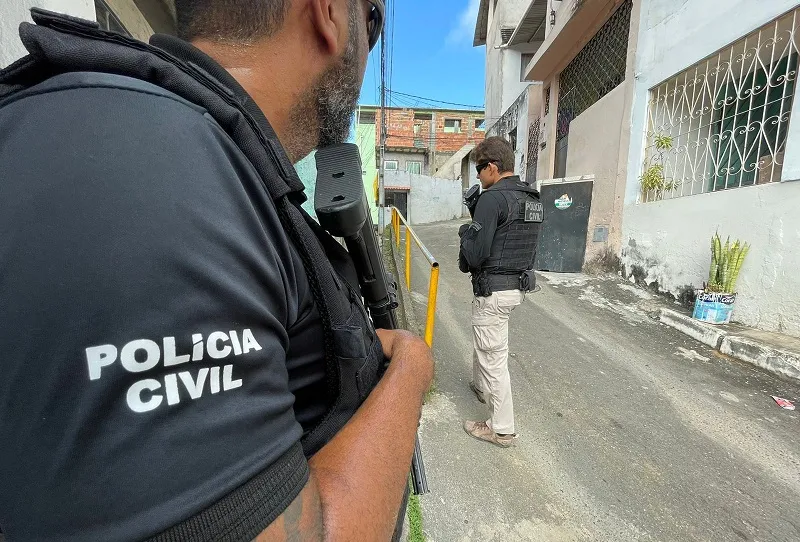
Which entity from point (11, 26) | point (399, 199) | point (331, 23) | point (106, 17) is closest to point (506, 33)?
point (399, 199)

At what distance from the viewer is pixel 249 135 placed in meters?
0.56

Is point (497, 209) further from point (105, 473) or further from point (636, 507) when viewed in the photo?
point (105, 473)

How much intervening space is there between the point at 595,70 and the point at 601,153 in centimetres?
Answer: 193

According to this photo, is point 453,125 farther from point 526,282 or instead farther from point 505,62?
point 526,282

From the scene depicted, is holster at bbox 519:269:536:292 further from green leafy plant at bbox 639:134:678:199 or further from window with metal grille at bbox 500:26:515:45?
window with metal grille at bbox 500:26:515:45

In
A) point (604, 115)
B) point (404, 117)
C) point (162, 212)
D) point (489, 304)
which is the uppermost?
point (404, 117)

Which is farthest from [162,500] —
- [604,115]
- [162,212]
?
[604,115]

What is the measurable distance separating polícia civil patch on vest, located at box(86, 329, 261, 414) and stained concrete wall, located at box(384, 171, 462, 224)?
64.4 ft

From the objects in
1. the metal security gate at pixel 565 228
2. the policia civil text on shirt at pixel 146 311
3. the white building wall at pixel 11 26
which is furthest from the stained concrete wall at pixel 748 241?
the white building wall at pixel 11 26

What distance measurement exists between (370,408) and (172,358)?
39cm

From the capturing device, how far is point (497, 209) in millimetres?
2893

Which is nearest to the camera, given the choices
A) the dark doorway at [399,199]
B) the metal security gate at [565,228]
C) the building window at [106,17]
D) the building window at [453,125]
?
the building window at [106,17]

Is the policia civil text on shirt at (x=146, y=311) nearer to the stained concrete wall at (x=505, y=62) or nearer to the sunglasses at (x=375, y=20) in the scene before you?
the sunglasses at (x=375, y=20)

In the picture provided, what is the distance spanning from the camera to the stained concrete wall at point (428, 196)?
20.1 m
